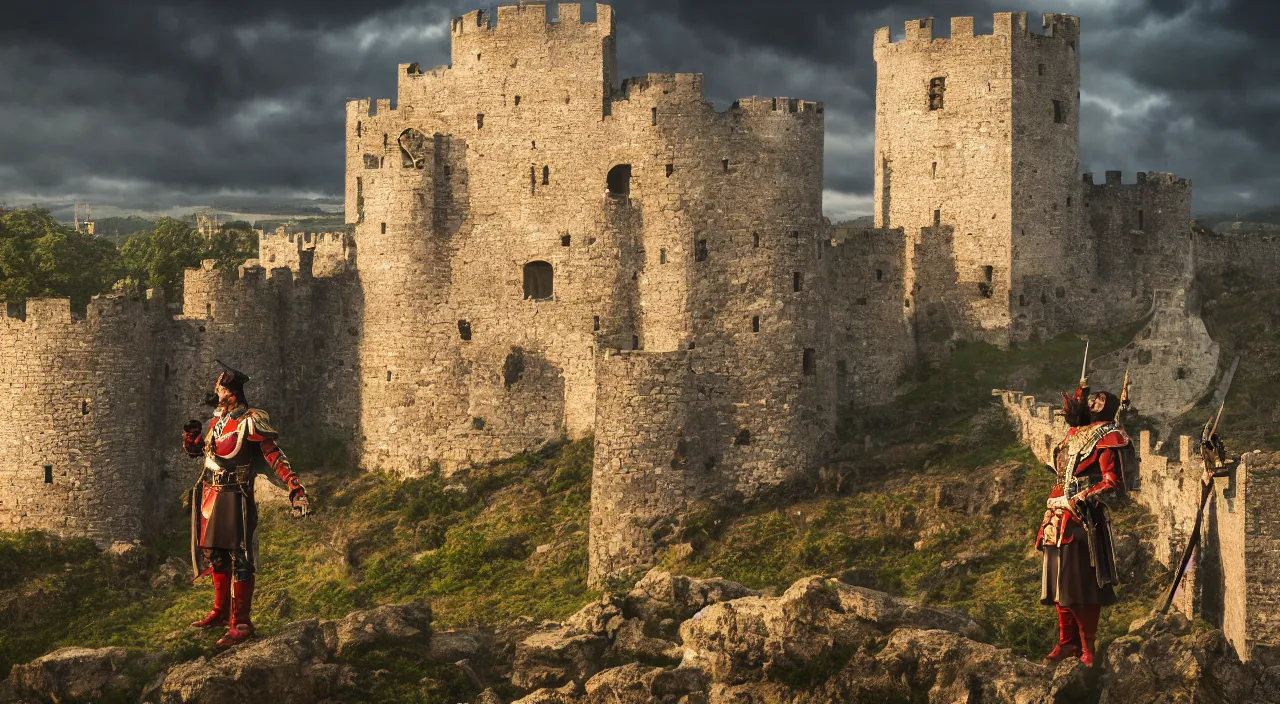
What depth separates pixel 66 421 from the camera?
2196 inches

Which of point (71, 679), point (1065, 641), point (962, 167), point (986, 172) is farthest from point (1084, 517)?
point (962, 167)

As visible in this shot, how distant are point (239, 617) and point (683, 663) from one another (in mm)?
8846

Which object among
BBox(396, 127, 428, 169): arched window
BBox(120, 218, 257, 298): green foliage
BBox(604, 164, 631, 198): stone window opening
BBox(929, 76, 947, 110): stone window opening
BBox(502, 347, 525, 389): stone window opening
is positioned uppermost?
BBox(929, 76, 947, 110): stone window opening

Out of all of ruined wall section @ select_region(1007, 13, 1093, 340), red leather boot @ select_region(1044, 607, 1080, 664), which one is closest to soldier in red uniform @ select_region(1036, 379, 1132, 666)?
red leather boot @ select_region(1044, 607, 1080, 664)

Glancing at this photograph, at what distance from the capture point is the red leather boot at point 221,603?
31562mm

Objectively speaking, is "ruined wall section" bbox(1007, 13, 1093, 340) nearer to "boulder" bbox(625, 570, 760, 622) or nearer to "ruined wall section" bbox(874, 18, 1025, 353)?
"ruined wall section" bbox(874, 18, 1025, 353)

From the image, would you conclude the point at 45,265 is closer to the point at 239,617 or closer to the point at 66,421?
the point at 66,421

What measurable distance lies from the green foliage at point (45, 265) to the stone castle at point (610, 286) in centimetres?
688

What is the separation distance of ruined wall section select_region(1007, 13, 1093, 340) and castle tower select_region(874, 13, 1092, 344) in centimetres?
4

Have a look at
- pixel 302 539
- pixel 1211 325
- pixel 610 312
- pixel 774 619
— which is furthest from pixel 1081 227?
pixel 774 619

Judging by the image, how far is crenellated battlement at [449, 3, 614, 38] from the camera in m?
57.9

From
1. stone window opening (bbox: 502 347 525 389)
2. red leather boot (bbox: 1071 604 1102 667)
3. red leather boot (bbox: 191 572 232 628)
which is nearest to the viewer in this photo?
red leather boot (bbox: 1071 604 1102 667)

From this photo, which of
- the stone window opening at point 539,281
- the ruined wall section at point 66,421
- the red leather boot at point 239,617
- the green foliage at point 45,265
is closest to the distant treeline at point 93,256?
the green foliage at point 45,265

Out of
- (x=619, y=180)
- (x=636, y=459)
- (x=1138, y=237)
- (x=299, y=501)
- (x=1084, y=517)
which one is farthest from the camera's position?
(x=1138, y=237)
